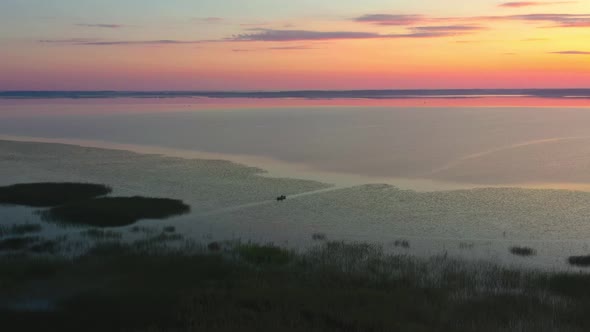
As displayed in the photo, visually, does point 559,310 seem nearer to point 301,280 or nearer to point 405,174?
point 301,280

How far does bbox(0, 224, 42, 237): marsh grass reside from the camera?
21703mm

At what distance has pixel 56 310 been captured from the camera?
42.9 ft

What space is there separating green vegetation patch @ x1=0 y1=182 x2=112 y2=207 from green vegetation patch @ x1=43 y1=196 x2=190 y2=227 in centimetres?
145

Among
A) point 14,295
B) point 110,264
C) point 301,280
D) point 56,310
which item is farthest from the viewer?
point 110,264

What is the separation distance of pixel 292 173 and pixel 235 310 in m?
23.4

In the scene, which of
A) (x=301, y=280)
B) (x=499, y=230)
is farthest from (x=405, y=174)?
(x=301, y=280)

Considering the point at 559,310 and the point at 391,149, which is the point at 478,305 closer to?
the point at 559,310

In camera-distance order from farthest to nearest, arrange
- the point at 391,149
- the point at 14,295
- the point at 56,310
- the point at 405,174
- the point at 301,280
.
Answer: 1. the point at 391,149
2. the point at 405,174
3. the point at 301,280
4. the point at 14,295
5. the point at 56,310

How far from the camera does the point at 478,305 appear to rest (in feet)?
45.3

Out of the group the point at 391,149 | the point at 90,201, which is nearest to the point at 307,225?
the point at 90,201

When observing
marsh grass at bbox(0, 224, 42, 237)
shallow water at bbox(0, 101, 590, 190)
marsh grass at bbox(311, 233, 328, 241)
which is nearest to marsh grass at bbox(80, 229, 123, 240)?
marsh grass at bbox(0, 224, 42, 237)

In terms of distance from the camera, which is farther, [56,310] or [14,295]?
[14,295]

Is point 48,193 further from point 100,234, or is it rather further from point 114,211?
point 100,234

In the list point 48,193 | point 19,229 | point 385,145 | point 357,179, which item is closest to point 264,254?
point 19,229
